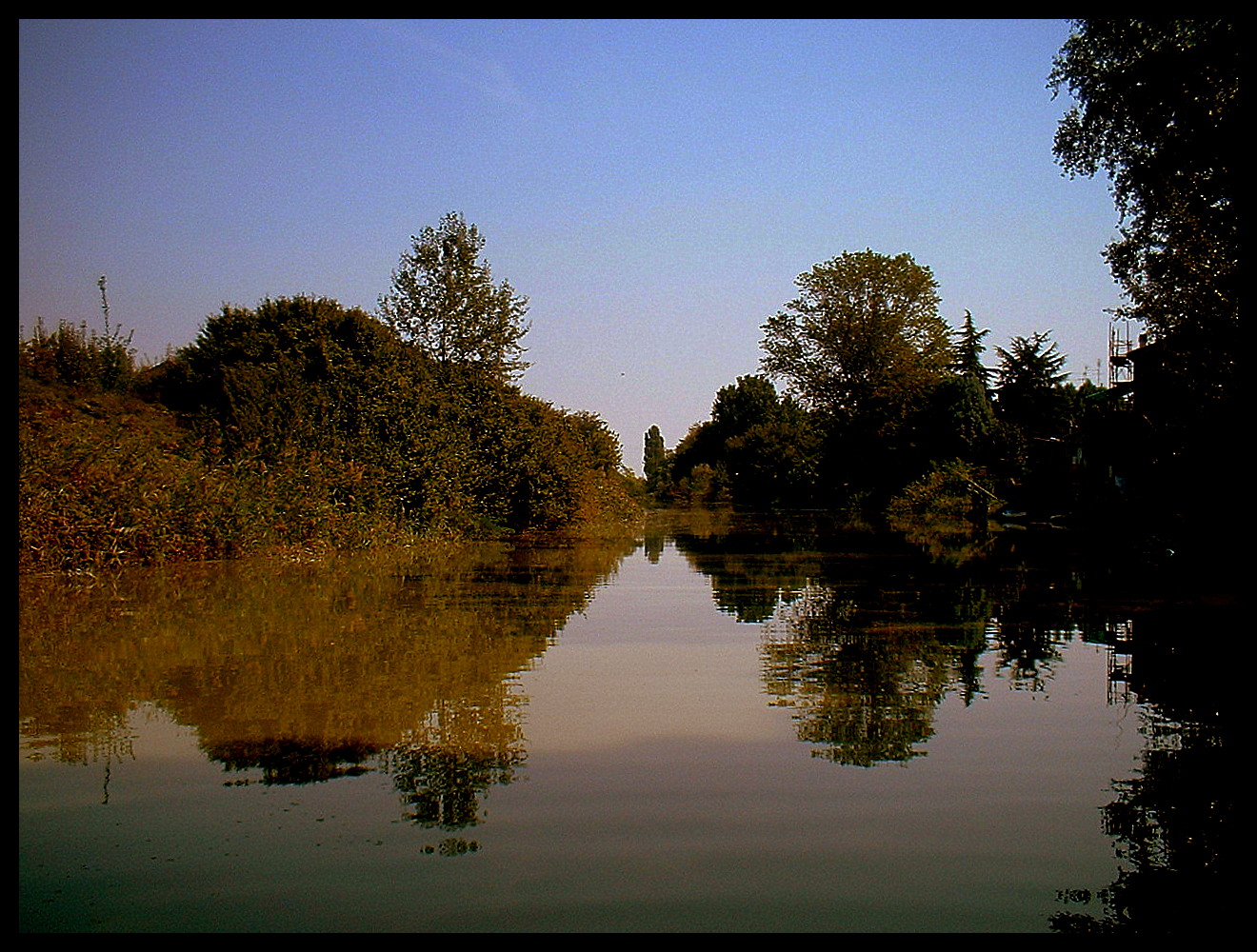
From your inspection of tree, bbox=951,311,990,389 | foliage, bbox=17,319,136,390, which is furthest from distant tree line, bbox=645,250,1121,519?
foliage, bbox=17,319,136,390

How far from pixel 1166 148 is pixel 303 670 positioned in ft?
57.3

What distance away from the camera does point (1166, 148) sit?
19.4 meters

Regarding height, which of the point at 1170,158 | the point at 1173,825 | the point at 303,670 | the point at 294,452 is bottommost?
the point at 1173,825

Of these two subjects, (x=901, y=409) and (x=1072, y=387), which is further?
(x=1072, y=387)

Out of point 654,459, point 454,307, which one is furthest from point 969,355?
point 654,459

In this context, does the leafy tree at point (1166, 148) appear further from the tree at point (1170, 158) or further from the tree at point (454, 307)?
the tree at point (454, 307)

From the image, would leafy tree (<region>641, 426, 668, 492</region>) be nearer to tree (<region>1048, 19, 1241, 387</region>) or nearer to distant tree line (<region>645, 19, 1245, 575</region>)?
distant tree line (<region>645, 19, 1245, 575</region>)

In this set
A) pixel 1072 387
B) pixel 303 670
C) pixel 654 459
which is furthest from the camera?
pixel 654 459

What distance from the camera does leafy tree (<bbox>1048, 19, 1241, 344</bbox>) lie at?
17312 mm

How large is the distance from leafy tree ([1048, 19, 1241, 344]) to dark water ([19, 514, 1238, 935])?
8.00 meters

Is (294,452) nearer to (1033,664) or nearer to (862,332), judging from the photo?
(1033,664)

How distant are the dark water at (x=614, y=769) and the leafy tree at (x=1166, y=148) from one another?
8.00 metres

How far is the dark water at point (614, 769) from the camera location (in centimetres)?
416

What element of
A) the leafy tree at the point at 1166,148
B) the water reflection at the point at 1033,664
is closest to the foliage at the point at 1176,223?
the leafy tree at the point at 1166,148
